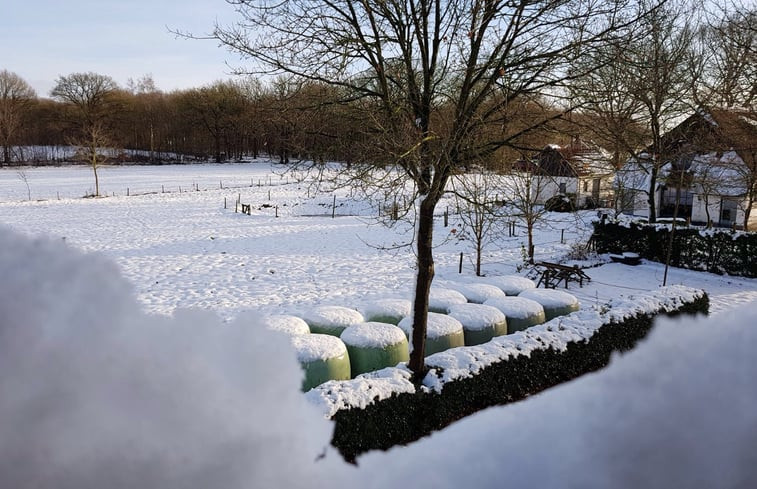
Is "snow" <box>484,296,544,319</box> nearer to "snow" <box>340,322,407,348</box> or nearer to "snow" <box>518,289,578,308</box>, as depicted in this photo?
"snow" <box>518,289,578,308</box>

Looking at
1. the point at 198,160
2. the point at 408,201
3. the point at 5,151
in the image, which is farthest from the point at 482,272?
the point at 198,160

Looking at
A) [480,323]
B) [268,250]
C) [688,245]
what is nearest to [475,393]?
[480,323]

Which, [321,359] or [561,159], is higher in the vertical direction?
[561,159]

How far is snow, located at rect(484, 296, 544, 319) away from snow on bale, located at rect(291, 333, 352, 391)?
3.43 meters

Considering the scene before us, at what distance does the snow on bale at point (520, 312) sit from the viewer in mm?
8633

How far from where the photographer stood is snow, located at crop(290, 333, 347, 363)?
6.29m

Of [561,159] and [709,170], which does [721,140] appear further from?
[561,159]

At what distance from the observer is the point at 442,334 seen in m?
7.45

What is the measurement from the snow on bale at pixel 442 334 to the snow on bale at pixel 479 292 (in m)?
2.09

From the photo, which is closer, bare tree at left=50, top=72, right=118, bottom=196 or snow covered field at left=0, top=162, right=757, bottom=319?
snow covered field at left=0, top=162, right=757, bottom=319

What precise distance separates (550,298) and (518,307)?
1.11 metres

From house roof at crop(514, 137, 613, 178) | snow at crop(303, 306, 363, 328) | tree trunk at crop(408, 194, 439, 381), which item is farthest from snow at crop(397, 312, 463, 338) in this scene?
house roof at crop(514, 137, 613, 178)

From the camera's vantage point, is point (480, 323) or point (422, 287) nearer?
point (422, 287)

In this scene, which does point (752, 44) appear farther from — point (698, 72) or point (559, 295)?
point (559, 295)
